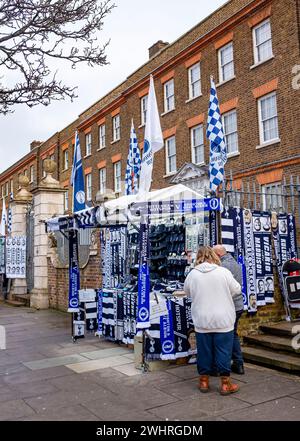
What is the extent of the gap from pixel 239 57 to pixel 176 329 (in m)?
14.6

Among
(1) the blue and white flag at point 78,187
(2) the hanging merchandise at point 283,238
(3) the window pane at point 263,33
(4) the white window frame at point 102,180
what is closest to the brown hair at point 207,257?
(2) the hanging merchandise at point 283,238

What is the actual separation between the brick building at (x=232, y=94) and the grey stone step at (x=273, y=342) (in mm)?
9131

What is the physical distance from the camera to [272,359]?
6.20 meters

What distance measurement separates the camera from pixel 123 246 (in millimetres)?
9805

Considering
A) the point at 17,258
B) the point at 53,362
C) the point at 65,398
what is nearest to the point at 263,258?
the point at 53,362

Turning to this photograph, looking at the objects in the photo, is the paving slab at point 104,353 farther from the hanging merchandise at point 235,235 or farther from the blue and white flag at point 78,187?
the blue and white flag at point 78,187

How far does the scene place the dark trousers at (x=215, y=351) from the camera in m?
5.05

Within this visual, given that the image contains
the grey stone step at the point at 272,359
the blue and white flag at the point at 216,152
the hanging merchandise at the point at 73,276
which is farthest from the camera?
the hanging merchandise at the point at 73,276

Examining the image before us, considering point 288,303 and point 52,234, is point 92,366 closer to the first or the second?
point 288,303

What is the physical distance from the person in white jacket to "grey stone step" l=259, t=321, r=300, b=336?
215cm

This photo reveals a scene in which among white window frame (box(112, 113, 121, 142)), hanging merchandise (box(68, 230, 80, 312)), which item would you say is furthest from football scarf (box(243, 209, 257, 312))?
white window frame (box(112, 113, 121, 142))

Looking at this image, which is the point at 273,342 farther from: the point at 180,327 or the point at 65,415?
the point at 65,415

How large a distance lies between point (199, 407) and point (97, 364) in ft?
8.25
